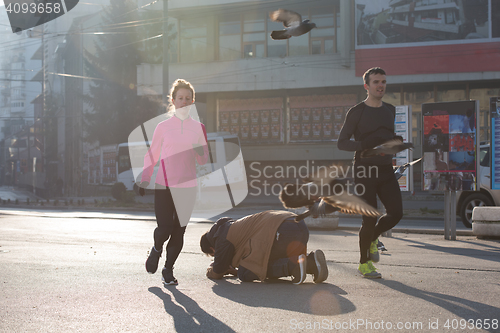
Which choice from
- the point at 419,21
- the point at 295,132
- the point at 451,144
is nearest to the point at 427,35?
the point at 419,21

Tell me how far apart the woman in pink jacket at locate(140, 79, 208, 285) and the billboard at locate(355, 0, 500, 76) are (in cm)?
2547

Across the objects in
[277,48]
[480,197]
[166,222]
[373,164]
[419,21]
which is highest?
[419,21]

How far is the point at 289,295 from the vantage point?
4730 millimetres

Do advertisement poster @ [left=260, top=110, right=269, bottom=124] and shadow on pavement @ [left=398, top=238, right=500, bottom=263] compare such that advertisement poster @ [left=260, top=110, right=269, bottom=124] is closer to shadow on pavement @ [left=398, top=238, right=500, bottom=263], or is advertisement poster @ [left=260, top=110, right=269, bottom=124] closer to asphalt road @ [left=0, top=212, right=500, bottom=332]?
shadow on pavement @ [left=398, top=238, right=500, bottom=263]

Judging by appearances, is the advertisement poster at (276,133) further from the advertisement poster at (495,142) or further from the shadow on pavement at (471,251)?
the shadow on pavement at (471,251)

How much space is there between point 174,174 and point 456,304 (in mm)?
2881

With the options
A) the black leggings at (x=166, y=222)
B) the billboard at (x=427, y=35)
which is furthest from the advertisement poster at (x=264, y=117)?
the black leggings at (x=166, y=222)

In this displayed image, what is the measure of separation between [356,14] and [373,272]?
26597 millimetres

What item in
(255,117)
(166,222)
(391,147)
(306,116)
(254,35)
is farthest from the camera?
(254,35)

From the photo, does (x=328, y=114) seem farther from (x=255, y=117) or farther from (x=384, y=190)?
(x=384, y=190)

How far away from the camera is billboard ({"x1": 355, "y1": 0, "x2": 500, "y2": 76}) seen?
1115 inches

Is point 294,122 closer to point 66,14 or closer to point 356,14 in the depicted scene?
point 356,14

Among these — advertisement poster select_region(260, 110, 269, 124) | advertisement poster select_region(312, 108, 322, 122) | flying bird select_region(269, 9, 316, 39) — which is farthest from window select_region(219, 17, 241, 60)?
flying bird select_region(269, 9, 316, 39)

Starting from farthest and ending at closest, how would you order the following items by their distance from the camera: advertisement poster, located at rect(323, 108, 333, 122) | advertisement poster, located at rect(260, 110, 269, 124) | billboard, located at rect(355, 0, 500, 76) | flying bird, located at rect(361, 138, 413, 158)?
1. advertisement poster, located at rect(260, 110, 269, 124)
2. advertisement poster, located at rect(323, 108, 333, 122)
3. billboard, located at rect(355, 0, 500, 76)
4. flying bird, located at rect(361, 138, 413, 158)
